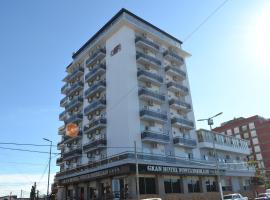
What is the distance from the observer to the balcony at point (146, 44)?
162ft

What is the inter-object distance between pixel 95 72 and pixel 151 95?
12.5 meters

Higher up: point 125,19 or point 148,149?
point 125,19

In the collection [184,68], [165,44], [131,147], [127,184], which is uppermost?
[165,44]

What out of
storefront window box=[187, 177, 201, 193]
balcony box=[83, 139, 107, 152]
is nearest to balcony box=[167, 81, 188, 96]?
balcony box=[83, 139, 107, 152]

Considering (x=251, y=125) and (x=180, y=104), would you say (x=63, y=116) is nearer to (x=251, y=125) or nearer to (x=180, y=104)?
(x=180, y=104)

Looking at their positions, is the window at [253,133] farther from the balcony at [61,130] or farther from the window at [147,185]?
the window at [147,185]

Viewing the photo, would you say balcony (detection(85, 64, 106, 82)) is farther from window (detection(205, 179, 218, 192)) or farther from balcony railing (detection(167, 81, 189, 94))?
window (detection(205, 179, 218, 192))

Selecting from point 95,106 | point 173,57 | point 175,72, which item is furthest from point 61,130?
point 173,57

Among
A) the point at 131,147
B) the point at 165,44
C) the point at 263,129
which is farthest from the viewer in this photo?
the point at 263,129

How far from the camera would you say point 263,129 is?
301 feet

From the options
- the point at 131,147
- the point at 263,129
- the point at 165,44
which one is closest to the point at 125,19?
the point at 165,44

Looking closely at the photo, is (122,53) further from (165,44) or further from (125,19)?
(165,44)

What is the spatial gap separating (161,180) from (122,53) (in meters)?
22.3

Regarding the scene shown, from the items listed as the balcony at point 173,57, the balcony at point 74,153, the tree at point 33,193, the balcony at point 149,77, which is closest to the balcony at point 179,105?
the balcony at point 149,77
